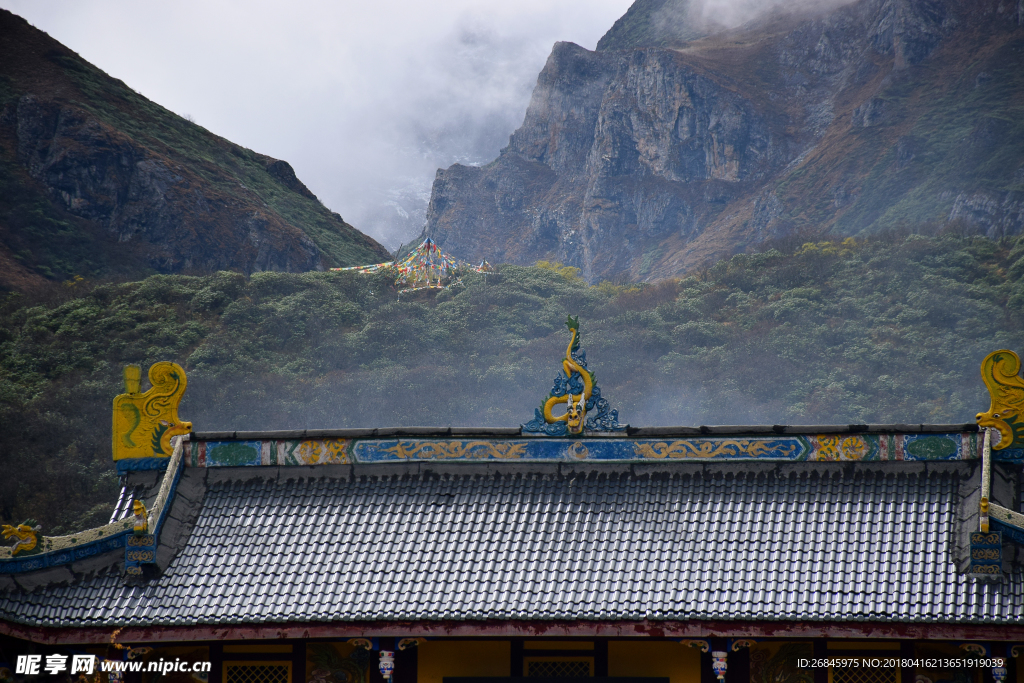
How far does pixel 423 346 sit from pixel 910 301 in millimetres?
28808

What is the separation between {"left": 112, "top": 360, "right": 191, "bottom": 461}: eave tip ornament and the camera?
13.1m

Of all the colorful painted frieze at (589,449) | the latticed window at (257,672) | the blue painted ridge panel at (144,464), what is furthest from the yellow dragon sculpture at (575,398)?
the blue painted ridge panel at (144,464)

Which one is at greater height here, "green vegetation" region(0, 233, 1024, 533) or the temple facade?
"green vegetation" region(0, 233, 1024, 533)

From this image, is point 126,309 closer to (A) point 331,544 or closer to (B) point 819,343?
(B) point 819,343

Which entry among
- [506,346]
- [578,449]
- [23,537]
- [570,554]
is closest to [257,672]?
[23,537]

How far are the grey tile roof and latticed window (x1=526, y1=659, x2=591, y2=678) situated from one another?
1311 mm

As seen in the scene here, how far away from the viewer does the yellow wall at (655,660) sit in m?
11.6

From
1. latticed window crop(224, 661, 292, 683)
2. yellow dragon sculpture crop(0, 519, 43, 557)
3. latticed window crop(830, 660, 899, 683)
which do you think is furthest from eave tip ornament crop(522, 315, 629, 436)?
yellow dragon sculpture crop(0, 519, 43, 557)

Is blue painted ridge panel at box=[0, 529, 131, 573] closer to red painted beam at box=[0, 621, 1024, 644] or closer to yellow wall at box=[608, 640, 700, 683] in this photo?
red painted beam at box=[0, 621, 1024, 644]

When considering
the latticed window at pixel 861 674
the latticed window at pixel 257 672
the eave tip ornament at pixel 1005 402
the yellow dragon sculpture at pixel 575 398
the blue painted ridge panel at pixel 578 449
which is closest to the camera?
the latticed window at pixel 861 674

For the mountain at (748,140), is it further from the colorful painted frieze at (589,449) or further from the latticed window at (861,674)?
the latticed window at (861,674)

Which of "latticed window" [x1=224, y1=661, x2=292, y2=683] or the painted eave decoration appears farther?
the painted eave decoration

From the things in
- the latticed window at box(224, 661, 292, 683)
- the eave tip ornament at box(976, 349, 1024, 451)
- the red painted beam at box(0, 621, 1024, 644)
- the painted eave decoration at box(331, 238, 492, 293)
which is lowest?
the latticed window at box(224, 661, 292, 683)

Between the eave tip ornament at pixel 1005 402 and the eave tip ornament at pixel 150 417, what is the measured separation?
1003cm
